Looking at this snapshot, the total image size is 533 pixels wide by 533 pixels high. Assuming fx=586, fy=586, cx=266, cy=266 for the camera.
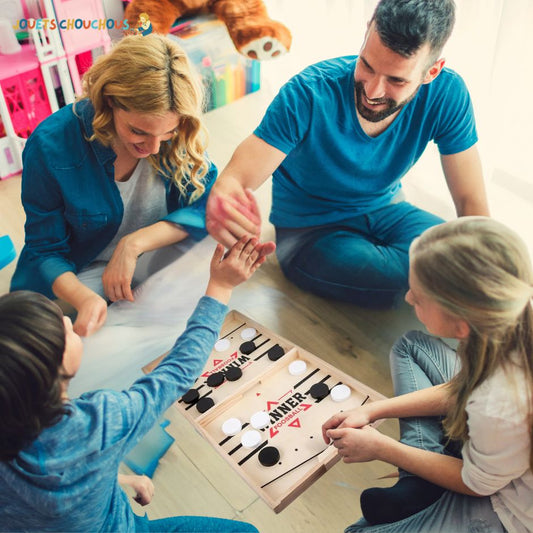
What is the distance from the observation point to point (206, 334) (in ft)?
3.08

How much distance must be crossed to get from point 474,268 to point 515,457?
264 millimetres

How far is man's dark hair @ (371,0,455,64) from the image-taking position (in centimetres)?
111

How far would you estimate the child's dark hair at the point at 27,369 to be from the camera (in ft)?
2.16

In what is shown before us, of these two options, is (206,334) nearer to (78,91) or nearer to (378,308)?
(378,308)

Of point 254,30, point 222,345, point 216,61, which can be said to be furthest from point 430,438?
point 216,61

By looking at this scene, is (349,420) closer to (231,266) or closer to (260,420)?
(260,420)

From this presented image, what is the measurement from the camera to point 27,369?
67 cm

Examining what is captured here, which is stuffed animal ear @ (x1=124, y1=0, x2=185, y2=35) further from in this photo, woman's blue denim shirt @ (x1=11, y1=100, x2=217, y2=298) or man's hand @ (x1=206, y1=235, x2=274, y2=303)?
man's hand @ (x1=206, y1=235, x2=274, y2=303)

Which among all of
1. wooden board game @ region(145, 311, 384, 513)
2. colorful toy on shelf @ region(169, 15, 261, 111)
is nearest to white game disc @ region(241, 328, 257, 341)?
wooden board game @ region(145, 311, 384, 513)

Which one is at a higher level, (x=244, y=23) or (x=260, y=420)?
(x=244, y=23)

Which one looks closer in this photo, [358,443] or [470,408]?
[470,408]

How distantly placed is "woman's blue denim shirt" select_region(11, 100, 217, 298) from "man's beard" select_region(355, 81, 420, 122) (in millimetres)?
401

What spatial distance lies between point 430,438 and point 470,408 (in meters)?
0.23

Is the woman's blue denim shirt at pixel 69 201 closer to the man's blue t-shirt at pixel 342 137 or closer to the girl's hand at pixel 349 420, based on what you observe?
the man's blue t-shirt at pixel 342 137
